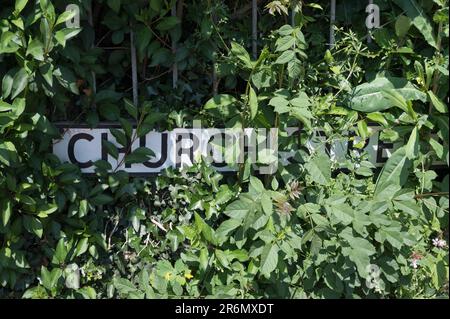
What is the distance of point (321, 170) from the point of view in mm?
2564

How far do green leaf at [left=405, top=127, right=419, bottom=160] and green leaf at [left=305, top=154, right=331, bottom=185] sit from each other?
0.36m

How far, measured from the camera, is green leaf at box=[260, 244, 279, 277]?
2.46m

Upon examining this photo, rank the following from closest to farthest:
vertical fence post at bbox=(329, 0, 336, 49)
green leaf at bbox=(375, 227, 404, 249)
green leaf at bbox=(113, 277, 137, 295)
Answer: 1. green leaf at bbox=(375, 227, 404, 249)
2. green leaf at bbox=(113, 277, 137, 295)
3. vertical fence post at bbox=(329, 0, 336, 49)

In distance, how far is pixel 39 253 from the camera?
2.79 m

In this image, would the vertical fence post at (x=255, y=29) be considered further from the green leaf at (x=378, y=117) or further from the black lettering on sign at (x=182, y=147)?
the green leaf at (x=378, y=117)

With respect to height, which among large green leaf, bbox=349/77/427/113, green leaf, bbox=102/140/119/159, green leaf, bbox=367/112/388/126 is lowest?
green leaf, bbox=102/140/119/159

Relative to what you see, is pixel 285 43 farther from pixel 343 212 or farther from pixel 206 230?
pixel 206 230

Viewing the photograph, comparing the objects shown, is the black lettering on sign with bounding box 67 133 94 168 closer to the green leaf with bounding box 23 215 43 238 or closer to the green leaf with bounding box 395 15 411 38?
the green leaf with bounding box 23 215 43 238

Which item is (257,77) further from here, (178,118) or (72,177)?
(72,177)

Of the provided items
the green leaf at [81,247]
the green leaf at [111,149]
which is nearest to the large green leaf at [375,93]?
the green leaf at [111,149]

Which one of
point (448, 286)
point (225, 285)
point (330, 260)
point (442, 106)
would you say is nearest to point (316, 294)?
point (330, 260)

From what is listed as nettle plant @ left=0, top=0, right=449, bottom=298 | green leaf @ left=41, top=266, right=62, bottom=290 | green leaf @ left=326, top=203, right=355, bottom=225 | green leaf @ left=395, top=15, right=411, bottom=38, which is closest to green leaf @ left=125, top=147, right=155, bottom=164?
nettle plant @ left=0, top=0, right=449, bottom=298

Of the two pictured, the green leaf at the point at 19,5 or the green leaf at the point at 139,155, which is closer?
the green leaf at the point at 19,5

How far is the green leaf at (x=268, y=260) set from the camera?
2.46 m
